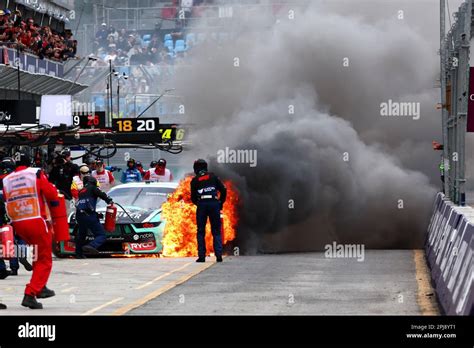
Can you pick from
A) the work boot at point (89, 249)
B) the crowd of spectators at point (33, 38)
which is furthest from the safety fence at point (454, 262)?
the crowd of spectators at point (33, 38)

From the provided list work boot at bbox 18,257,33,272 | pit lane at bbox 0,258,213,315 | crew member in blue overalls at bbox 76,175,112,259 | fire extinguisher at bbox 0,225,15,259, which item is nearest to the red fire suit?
pit lane at bbox 0,258,213,315

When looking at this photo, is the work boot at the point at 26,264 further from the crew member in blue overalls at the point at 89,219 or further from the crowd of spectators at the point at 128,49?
the crowd of spectators at the point at 128,49

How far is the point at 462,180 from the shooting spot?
63.1ft

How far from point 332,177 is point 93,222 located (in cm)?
474

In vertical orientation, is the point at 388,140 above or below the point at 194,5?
below

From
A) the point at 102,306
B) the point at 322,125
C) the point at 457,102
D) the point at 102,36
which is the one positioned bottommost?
the point at 102,306

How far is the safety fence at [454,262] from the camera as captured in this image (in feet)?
35.8

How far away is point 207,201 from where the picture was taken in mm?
19703

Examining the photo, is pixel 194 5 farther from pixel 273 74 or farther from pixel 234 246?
pixel 234 246

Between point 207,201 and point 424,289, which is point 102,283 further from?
point 424,289

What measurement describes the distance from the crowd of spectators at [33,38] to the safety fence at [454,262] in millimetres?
24863

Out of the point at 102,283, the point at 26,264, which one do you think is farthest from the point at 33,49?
the point at 102,283

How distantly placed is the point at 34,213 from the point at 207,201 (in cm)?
679
